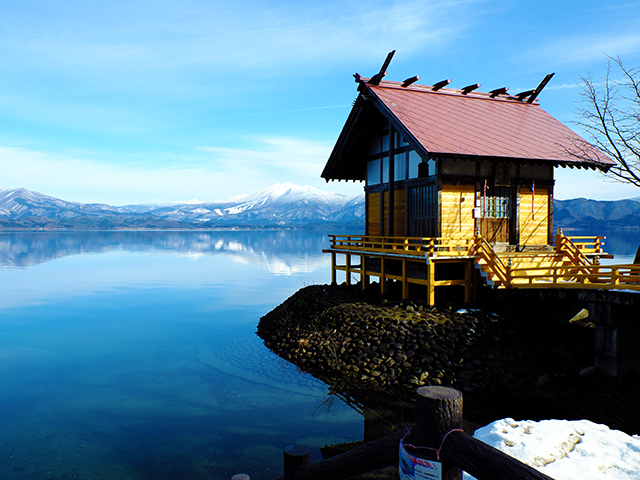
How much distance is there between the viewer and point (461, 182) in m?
23.7

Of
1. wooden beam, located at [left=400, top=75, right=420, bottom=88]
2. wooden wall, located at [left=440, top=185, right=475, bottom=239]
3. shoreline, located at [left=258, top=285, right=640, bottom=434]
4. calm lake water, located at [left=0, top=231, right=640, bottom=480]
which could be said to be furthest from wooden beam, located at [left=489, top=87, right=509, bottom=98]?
calm lake water, located at [left=0, top=231, right=640, bottom=480]

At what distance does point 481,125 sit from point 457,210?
5514 millimetres

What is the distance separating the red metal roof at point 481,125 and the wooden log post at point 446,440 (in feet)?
56.5

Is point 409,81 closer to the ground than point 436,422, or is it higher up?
higher up

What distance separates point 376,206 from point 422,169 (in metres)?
5.33

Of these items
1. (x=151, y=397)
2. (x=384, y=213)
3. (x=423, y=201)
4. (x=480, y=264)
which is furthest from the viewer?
(x=384, y=213)

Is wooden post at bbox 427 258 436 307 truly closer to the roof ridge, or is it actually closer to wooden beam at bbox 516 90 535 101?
the roof ridge

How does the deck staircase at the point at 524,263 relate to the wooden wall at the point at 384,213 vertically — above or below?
below

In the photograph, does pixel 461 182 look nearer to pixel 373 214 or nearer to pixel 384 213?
pixel 384 213

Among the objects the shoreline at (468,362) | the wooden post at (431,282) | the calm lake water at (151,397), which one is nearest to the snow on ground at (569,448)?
the shoreline at (468,362)

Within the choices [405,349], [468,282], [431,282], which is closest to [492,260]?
[468,282]

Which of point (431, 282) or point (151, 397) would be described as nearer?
point (151, 397)

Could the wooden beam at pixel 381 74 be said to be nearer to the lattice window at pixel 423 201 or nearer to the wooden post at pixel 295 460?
the lattice window at pixel 423 201

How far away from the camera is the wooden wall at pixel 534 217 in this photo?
2489cm
